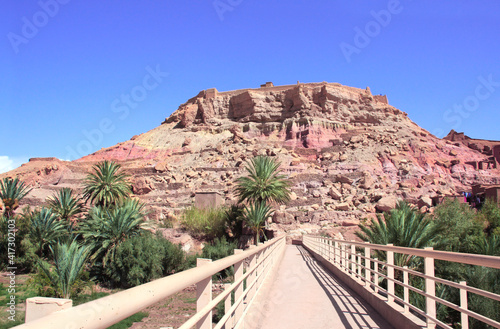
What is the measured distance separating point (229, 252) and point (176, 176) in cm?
3248

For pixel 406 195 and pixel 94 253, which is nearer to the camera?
pixel 94 253

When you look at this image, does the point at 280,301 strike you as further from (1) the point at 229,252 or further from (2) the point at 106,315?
(1) the point at 229,252

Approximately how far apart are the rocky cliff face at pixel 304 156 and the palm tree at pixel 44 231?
13.0 m

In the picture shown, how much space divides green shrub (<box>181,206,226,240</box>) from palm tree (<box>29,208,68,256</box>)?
10465 millimetres

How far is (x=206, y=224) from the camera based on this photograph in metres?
31.9

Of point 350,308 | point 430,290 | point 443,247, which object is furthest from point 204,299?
point 443,247

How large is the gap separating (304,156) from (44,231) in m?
44.0

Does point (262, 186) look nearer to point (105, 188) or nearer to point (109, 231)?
point (105, 188)

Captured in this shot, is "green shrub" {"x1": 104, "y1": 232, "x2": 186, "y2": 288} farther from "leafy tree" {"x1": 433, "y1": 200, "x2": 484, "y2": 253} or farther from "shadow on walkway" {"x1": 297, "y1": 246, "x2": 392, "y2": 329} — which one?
"leafy tree" {"x1": 433, "y1": 200, "x2": 484, "y2": 253}

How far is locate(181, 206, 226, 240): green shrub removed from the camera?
104 feet

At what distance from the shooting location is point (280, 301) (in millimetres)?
8039

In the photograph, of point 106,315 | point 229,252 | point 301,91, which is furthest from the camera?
point 301,91

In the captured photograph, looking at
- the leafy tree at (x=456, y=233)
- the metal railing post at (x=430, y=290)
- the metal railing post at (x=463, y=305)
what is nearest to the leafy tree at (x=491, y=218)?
the leafy tree at (x=456, y=233)

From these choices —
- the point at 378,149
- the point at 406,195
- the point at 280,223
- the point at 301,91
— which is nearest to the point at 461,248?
the point at 280,223
